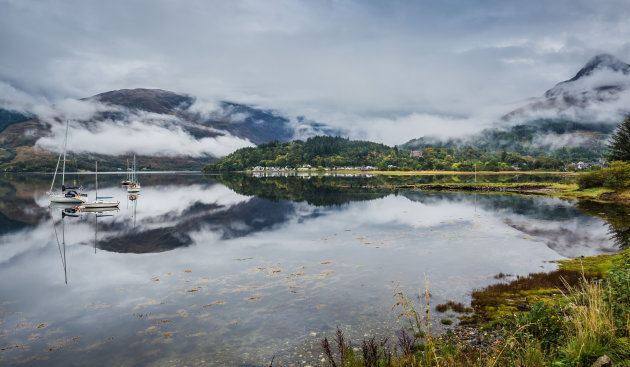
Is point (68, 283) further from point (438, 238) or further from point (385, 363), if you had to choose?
point (438, 238)

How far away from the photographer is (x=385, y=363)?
8961 millimetres

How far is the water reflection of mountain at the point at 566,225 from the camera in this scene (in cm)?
2641

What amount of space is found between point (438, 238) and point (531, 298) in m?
14.9

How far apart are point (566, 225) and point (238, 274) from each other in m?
34.1

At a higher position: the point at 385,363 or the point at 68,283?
the point at 385,363

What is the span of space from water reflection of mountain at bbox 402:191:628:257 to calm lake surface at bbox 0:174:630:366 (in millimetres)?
204

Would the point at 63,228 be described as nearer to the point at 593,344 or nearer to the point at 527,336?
the point at 527,336

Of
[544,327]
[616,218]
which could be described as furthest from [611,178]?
[544,327]

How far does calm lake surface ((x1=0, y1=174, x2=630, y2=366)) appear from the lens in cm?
1209

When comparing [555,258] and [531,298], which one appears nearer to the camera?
[531,298]

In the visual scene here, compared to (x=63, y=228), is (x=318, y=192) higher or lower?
higher

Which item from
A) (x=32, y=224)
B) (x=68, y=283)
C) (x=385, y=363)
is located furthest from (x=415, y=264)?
(x=32, y=224)

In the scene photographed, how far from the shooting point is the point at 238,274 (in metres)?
20.2

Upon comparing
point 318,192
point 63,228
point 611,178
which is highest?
point 611,178
